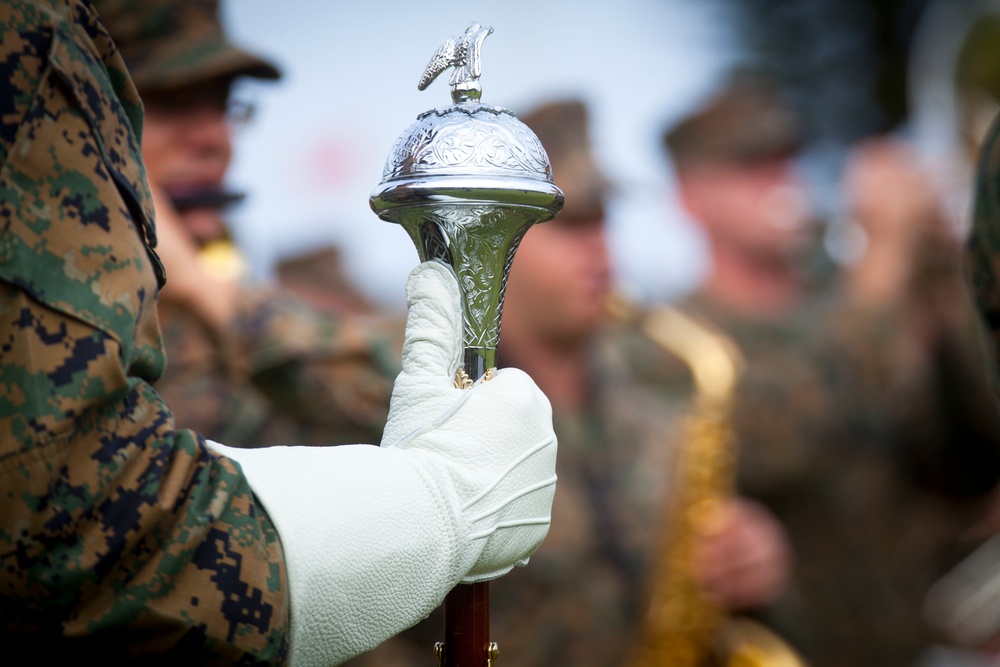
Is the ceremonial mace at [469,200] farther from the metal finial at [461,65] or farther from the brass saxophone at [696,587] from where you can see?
the brass saxophone at [696,587]

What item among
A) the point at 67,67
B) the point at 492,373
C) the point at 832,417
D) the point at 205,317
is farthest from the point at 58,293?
the point at 832,417

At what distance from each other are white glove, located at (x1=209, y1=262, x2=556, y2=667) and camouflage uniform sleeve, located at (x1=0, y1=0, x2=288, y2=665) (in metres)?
0.04

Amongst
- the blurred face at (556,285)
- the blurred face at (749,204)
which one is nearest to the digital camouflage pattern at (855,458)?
the blurred face at (749,204)

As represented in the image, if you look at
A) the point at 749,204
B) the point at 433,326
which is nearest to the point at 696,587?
the point at 749,204

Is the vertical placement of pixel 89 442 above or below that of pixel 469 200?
below

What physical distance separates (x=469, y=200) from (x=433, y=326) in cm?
16

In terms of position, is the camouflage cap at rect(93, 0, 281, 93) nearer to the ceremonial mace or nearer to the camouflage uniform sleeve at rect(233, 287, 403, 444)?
the camouflage uniform sleeve at rect(233, 287, 403, 444)

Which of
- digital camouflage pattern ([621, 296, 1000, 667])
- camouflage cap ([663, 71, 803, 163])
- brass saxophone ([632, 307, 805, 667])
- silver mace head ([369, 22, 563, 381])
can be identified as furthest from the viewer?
camouflage cap ([663, 71, 803, 163])

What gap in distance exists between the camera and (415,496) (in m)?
1.21

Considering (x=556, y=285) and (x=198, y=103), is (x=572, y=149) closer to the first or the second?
(x=556, y=285)

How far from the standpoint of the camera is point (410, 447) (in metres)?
1.30

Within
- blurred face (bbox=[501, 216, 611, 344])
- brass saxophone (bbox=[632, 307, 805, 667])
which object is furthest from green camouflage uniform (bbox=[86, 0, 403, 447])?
brass saxophone (bbox=[632, 307, 805, 667])

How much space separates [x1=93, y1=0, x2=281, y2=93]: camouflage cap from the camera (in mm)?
2930

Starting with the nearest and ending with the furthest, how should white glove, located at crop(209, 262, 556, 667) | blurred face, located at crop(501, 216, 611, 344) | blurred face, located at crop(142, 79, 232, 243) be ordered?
white glove, located at crop(209, 262, 556, 667) → blurred face, located at crop(142, 79, 232, 243) → blurred face, located at crop(501, 216, 611, 344)
